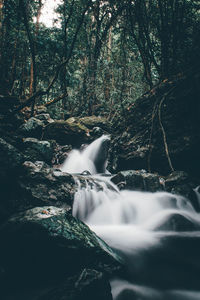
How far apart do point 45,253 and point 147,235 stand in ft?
7.28

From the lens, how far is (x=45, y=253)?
2256 mm

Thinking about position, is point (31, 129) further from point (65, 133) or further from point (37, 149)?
point (37, 149)

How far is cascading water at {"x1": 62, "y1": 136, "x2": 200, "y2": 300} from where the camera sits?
227cm

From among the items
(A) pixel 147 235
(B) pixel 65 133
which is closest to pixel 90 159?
(B) pixel 65 133

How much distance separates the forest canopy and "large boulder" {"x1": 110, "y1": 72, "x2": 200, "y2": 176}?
115 cm

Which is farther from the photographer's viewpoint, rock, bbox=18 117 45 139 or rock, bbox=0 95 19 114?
rock, bbox=18 117 45 139

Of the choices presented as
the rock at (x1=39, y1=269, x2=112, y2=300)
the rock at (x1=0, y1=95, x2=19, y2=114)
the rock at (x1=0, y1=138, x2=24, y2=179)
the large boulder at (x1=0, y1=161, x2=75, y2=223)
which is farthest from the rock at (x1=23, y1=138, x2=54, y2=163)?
the rock at (x1=39, y1=269, x2=112, y2=300)

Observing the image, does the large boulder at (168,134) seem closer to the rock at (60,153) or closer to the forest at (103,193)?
the forest at (103,193)

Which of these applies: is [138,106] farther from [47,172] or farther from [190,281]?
[190,281]

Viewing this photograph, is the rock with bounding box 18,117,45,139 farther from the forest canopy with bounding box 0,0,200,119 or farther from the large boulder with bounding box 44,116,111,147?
the forest canopy with bounding box 0,0,200,119

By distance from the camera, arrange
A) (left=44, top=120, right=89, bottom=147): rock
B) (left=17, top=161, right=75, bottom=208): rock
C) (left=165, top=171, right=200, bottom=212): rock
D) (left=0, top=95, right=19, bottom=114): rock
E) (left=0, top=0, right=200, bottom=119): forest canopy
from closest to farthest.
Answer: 1. (left=17, top=161, right=75, bottom=208): rock
2. (left=165, top=171, right=200, bottom=212): rock
3. (left=0, top=95, right=19, bottom=114): rock
4. (left=0, top=0, right=200, bottom=119): forest canopy
5. (left=44, top=120, right=89, bottom=147): rock

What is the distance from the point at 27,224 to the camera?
94.4 inches

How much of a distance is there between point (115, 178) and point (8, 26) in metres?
9.95

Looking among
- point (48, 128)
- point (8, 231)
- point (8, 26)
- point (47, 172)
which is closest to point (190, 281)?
point (8, 231)
